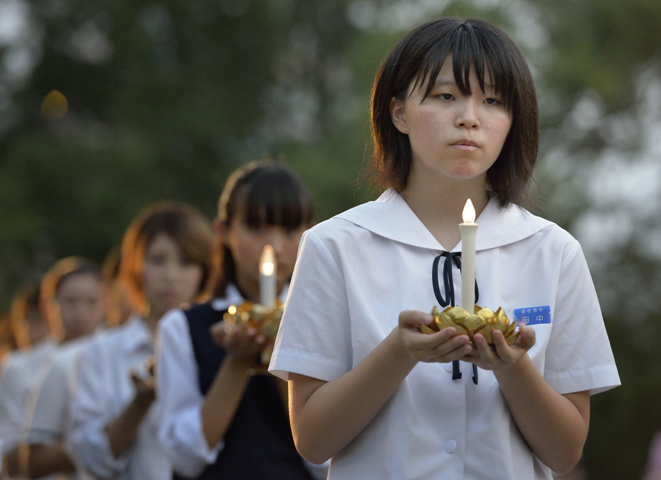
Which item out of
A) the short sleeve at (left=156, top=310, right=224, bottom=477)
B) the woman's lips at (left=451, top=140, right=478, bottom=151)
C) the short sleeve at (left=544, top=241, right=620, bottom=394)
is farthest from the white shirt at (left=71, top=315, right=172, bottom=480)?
the woman's lips at (left=451, top=140, right=478, bottom=151)

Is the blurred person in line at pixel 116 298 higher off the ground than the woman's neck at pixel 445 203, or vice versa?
the woman's neck at pixel 445 203

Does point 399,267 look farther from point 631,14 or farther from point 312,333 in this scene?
point 631,14

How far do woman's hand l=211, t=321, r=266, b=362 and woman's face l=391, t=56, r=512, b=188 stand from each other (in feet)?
3.71

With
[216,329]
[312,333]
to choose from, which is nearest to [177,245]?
[216,329]

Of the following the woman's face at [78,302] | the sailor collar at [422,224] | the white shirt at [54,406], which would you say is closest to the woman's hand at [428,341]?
the sailor collar at [422,224]

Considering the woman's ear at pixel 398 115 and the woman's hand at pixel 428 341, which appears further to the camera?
the woman's ear at pixel 398 115

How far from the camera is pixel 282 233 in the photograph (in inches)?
143

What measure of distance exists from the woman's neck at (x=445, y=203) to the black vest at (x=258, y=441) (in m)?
1.34

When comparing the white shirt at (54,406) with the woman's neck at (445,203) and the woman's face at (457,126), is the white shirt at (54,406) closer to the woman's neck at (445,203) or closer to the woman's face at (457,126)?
the woman's neck at (445,203)

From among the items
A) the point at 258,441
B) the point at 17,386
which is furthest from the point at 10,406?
the point at 258,441

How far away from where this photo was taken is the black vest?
3230 millimetres

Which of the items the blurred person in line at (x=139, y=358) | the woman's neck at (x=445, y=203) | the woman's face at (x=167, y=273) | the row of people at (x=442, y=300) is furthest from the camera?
the woman's face at (x=167, y=273)

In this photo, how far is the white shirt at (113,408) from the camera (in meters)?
4.32

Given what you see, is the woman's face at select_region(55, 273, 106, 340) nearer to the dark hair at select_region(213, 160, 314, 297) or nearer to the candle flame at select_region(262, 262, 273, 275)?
the dark hair at select_region(213, 160, 314, 297)
